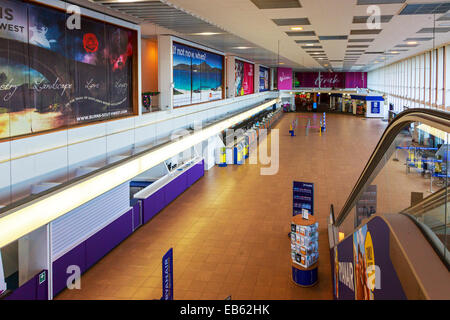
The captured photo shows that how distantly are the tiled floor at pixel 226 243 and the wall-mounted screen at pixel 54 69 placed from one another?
3091 mm

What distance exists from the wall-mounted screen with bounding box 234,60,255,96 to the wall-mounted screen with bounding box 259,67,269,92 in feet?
11.9

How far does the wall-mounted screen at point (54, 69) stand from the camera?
6586mm

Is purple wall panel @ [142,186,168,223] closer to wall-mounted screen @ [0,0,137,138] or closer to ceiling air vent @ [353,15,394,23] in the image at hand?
wall-mounted screen @ [0,0,137,138]

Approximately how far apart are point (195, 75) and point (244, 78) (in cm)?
1165

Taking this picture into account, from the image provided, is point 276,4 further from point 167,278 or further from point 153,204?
point 153,204

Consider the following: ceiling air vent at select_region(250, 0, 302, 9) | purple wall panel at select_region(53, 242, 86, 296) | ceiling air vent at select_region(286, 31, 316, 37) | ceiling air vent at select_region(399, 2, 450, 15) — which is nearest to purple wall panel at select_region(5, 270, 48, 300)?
purple wall panel at select_region(53, 242, 86, 296)

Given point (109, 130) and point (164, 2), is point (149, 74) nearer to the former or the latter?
point (109, 130)

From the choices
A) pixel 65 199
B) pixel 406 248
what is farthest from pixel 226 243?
pixel 406 248

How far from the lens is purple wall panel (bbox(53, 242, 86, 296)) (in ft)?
24.3

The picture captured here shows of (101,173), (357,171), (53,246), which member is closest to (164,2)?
(101,173)

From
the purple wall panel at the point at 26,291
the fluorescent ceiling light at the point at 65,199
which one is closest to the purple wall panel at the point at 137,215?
the purple wall panel at the point at 26,291

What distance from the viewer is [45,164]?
7191mm

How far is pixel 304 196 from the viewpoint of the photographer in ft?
32.6
